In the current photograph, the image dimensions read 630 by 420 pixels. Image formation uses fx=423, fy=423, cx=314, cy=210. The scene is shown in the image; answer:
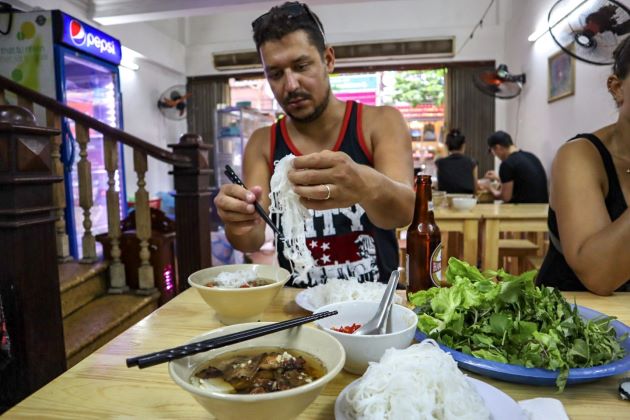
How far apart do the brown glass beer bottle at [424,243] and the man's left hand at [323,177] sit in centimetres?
21

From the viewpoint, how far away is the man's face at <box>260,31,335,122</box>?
155 cm

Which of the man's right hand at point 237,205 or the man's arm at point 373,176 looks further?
the man's right hand at point 237,205

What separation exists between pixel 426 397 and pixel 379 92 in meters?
8.25

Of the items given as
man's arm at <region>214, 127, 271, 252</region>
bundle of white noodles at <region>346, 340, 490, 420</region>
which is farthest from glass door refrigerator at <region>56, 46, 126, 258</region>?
bundle of white noodles at <region>346, 340, 490, 420</region>

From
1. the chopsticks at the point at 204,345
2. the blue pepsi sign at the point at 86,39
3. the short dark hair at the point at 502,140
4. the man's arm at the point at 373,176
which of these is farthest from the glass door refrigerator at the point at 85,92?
the short dark hair at the point at 502,140

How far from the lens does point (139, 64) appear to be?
703 cm

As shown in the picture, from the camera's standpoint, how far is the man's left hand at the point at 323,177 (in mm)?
1001

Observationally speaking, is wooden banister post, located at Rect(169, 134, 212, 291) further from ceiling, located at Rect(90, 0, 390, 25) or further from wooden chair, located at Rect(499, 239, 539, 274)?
ceiling, located at Rect(90, 0, 390, 25)

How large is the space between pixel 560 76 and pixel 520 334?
5.08m

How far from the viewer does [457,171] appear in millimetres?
5293

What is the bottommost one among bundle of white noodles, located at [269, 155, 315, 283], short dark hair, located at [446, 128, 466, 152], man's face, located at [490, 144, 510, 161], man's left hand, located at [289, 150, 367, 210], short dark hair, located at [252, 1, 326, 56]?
bundle of white noodles, located at [269, 155, 315, 283]

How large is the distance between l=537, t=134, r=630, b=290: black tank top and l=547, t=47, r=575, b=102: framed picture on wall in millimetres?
3555

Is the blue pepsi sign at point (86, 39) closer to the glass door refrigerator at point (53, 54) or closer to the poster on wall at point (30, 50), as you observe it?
the glass door refrigerator at point (53, 54)

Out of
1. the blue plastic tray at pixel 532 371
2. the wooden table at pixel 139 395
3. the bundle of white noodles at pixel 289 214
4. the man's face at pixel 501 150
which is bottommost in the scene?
the wooden table at pixel 139 395
